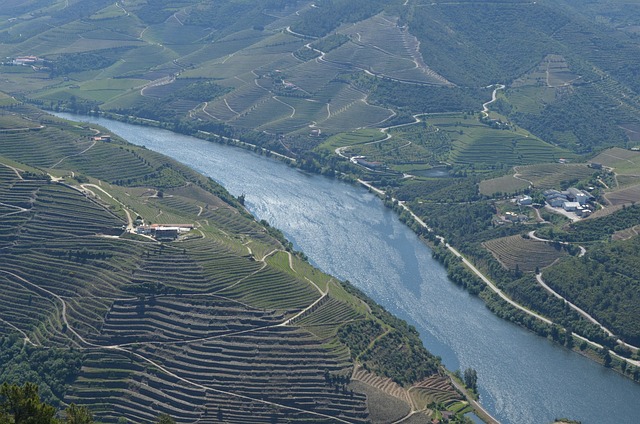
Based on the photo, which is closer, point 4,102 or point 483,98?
point 4,102

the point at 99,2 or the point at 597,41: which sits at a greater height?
the point at 597,41

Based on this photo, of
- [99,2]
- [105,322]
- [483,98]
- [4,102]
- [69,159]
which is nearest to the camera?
[105,322]

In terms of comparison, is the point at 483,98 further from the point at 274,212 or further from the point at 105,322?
the point at 105,322

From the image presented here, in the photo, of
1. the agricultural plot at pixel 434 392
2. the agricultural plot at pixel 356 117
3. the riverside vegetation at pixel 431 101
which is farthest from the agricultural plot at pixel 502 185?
the agricultural plot at pixel 434 392

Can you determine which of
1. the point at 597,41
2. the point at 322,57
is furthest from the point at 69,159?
the point at 597,41

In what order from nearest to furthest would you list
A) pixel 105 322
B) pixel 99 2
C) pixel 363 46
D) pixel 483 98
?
pixel 105 322 < pixel 483 98 < pixel 363 46 < pixel 99 2

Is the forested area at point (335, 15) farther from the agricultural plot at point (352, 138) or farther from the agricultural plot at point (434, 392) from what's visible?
the agricultural plot at point (434, 392)

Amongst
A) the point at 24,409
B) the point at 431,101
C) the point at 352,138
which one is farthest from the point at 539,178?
the point at 24,409
